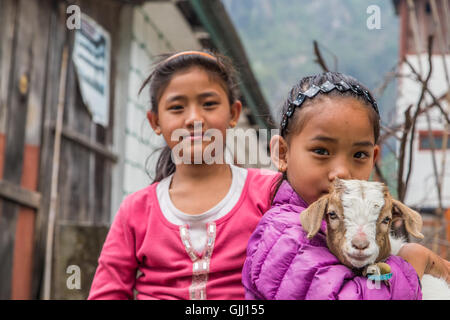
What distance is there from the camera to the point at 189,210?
6.95 ft

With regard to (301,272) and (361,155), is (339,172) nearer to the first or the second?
(361,155)

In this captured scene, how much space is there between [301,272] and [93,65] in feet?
13.5

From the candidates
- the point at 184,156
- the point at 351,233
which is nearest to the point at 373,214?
the point at 351,233

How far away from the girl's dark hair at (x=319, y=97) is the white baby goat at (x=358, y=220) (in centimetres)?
31

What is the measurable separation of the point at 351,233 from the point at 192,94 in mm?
1024

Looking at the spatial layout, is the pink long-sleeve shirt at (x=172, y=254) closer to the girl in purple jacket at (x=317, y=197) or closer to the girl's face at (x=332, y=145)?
the girl in purple jacket at (x=317, y=197)

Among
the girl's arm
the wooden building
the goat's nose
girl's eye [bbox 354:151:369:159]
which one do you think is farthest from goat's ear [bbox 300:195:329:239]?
the wooden building

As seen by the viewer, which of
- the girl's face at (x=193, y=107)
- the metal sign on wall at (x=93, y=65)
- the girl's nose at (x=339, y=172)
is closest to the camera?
the girl's nose at (x=339, y=172)

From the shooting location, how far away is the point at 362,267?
54.1 inches

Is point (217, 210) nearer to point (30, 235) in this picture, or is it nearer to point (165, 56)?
point (165, 56)

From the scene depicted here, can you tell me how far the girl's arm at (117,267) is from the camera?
82.4 inches

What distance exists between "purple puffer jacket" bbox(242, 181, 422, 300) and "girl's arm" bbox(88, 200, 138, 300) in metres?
0.67

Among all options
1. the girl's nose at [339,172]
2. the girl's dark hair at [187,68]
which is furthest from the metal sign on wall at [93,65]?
the girl's nose at [339,172]

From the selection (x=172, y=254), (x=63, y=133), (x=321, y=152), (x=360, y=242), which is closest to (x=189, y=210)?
(x=172, y=254)
